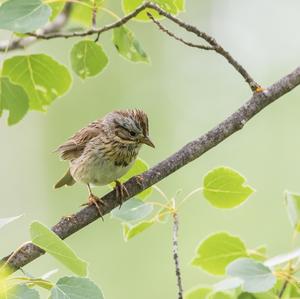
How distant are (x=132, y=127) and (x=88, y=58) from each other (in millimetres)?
1054

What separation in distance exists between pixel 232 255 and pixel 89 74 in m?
0.97

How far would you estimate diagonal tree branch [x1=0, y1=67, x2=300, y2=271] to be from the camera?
9.50 ft

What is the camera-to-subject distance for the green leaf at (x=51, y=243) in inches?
97.1

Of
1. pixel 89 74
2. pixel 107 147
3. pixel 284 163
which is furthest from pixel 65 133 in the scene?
pixel 89 74

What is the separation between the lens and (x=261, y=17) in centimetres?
1762

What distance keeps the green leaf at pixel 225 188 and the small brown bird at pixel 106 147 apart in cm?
94

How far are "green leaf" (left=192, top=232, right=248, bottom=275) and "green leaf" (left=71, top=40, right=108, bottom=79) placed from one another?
85 centimetres

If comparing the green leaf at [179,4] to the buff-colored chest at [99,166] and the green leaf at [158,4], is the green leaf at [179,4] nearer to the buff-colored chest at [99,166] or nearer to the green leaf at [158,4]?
the green leaf at [158,4]

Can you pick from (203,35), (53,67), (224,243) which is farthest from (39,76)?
(224,243)

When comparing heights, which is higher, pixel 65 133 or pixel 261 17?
pixel 261 17

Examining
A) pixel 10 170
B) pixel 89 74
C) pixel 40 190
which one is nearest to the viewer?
pixel 89 74

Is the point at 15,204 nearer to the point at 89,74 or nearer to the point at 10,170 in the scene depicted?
the point at 10,170

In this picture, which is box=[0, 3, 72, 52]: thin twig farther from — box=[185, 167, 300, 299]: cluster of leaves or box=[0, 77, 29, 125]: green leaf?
box=[185, 167, 300, 299]: cluster of leaves

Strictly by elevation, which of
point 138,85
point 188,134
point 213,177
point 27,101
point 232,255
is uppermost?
point 138,85
